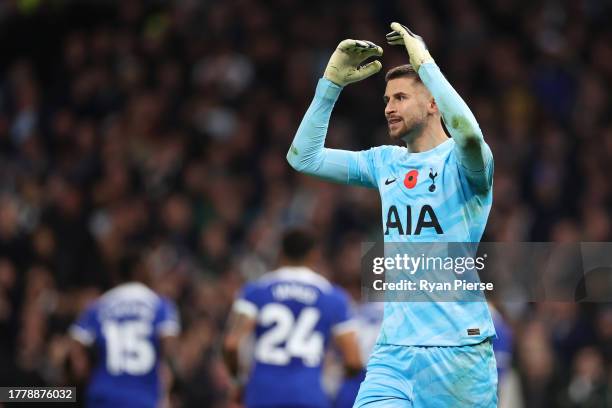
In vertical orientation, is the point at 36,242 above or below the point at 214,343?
above

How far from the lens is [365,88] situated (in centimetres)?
1580

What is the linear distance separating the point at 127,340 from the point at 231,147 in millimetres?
5579

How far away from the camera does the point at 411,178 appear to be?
6164 millimetres

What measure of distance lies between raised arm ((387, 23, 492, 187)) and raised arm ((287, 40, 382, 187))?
1.65 ft

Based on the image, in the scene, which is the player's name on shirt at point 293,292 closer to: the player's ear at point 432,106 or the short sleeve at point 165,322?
the short sleeve at point 165,322

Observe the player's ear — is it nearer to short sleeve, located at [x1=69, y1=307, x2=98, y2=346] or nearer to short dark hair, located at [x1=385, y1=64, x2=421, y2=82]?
short dark hair, located at [x1=385, y1=64, x2=421, y2=82]

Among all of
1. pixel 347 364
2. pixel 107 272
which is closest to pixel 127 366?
pixel 347 364

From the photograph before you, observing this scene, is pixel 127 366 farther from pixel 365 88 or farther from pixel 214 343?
pixel 365 88

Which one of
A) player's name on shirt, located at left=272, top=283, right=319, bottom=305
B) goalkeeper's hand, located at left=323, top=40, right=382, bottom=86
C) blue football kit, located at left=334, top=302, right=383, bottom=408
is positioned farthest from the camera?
blue football kit, located at left=334, top=302, right=383, bottom=408

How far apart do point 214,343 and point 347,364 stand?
3.59 m

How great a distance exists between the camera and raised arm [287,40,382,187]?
21.2 feet

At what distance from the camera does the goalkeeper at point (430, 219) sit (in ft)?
19.2

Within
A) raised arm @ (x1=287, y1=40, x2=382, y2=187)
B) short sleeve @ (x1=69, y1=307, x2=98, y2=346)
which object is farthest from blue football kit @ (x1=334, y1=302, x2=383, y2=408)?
raised arm @ (x1=287, y1=40, x2=382, y2=187)

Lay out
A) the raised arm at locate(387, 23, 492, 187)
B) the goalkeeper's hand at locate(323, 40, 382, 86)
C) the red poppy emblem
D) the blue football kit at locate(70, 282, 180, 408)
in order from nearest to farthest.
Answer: the raised arm at locate(387, 23, 492, 187), the red poppy emblem, the goalkeeper's hand at locate(323, 40, 382, 86), the blue football kit at locate(70, 282, 180, 408)
